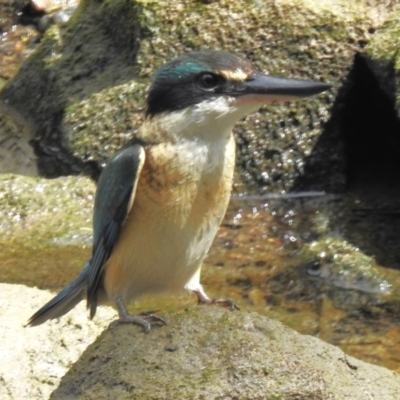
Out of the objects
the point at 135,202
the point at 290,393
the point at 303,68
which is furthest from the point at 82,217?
the point at 290,393

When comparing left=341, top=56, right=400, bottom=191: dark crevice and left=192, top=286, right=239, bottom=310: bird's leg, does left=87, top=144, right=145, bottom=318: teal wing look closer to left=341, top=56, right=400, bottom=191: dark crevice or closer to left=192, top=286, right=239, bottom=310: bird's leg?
left=192, top=286, right=239, bottom=310: bird's leg

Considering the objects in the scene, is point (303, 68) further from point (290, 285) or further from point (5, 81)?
point (5, 81)

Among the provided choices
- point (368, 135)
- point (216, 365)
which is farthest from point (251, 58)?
point (216, 365)

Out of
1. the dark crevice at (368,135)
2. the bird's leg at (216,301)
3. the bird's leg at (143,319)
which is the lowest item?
the dark crevice at (368,135)

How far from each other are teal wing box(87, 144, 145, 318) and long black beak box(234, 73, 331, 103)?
60 centimetres

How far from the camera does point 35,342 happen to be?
5922 mm

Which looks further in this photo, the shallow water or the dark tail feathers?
the shallow water

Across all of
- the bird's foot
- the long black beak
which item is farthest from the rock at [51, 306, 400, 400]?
the long black beak

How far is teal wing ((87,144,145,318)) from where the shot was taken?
4969mm

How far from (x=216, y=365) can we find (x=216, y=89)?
1364 millimetres

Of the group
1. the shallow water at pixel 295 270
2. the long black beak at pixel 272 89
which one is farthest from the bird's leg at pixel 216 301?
the shallow water at pixel 295 270

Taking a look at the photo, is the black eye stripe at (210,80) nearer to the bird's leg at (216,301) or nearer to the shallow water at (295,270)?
the bird's leg at (216,301)

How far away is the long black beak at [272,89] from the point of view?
477 centimetres

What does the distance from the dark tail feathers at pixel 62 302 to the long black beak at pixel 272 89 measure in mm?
1393
